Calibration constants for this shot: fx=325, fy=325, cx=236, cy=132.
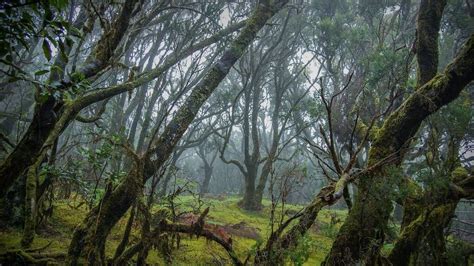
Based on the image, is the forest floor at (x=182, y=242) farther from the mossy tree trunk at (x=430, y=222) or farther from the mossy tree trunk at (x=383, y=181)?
the mossy tree trunk at (x=430, y=222)

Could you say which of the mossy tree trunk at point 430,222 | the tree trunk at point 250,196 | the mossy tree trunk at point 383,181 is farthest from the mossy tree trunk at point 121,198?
the tree trunk at point 250,196

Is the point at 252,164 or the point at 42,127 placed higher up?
the point at 252,164

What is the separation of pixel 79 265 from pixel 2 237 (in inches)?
52.2

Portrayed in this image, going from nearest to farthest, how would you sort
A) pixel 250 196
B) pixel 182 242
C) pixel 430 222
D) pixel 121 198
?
pixel 121 198 < pixel 430 222 < pixel 182 242 < pixel 250 196

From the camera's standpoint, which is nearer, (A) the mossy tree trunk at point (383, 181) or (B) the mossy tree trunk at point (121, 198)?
(B) the mossy tree trunk at point (121, 198)

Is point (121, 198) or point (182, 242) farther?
point (182, 242)

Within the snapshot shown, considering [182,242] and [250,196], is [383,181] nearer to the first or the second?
[182,242]

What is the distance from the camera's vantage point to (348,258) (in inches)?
152

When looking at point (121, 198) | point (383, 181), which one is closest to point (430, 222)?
point (383, 181)

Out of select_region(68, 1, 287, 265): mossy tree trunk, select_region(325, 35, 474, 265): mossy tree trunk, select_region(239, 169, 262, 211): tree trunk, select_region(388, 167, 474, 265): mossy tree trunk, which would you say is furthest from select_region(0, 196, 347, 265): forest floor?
select_region(239, 169, 262, 211): tree trunk

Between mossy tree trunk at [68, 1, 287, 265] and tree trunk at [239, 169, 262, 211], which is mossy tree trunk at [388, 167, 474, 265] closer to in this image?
mossy tree trunk at [68, 1, 287, 265]

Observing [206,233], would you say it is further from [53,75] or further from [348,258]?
[53,75]

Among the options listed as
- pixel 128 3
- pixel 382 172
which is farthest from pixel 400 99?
pixel 128 3

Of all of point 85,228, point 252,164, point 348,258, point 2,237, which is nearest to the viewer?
point 85,228
